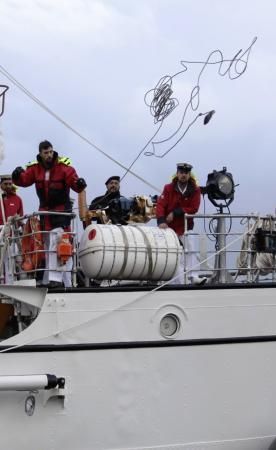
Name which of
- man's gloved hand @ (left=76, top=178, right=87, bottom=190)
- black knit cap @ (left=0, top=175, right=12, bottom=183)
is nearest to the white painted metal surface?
man's gloved hand @ (left=76, top=178, right=87, bottom=190)

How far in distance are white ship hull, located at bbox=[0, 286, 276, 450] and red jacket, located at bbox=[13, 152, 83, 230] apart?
112 centimetres

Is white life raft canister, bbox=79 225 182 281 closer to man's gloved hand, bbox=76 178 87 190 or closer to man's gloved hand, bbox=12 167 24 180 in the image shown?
man's gloved hand, bbox=76 178 87 190

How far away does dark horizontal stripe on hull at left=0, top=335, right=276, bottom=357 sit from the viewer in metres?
7.33

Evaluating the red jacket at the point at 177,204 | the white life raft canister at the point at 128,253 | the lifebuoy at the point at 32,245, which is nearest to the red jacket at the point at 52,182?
the lifebuoy at the point at 32,245

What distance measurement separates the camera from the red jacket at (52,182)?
817 cm

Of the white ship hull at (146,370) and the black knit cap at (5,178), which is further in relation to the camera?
the black knit cap at (5,178)

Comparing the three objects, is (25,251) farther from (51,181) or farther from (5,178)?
(5,178)

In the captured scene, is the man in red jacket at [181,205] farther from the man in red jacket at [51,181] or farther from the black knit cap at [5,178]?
the black knit cap at [5,178]

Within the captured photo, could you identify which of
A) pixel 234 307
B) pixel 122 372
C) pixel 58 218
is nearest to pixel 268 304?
pixel 234 307

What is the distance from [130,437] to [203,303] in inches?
57.9

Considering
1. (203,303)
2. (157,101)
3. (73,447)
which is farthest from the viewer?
(157,101)

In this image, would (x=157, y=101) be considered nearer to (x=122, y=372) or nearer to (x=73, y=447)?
(x=122, y=372)

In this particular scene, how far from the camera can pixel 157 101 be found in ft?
29.0

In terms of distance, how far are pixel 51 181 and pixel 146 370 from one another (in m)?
2.14
